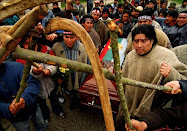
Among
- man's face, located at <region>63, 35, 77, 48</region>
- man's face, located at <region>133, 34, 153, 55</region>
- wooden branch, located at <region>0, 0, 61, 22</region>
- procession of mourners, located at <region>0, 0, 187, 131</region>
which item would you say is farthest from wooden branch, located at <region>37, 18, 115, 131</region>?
man's face, located at <region>63, 35, 77, 48</region>

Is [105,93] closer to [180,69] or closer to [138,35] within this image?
[138,35]

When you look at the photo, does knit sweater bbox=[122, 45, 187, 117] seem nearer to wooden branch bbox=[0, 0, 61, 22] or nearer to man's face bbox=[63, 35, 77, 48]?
man's face bbox=[63, 35, 77, 48]

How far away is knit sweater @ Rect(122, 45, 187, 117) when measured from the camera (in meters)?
1.79

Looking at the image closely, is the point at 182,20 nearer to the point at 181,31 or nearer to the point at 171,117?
the point at 181,31

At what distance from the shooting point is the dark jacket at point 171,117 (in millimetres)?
1288

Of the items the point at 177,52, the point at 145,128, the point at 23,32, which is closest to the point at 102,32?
the point at 177,52

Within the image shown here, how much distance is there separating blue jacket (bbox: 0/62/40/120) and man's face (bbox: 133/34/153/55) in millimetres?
1681

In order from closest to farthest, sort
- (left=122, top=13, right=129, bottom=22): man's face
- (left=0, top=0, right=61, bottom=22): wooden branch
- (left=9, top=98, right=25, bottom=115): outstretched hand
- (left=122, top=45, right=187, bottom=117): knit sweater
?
1. (left=0, top=0, right=61, bottom=22): wooden branch
2. (left=9, top=98, right=25, bottom=115): outstretched hand
3. (left=122, top=45, right=187, bottom=117): knit sweater
4. (left=122, top=13, right=129, bottom=22): man's face

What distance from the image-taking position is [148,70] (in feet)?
6.33

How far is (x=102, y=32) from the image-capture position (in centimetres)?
440

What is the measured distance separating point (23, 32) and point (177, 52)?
2620 mm

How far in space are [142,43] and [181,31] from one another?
2.61 metres

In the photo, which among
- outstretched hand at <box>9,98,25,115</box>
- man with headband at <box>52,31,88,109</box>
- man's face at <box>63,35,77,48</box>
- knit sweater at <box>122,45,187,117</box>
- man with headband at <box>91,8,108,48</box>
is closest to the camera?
outstretched hand at <box>9,98,25,115</box>

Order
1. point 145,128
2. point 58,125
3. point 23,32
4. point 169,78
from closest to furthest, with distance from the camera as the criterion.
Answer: point 23,32, point 145,128, point 169,78, point 58,125
